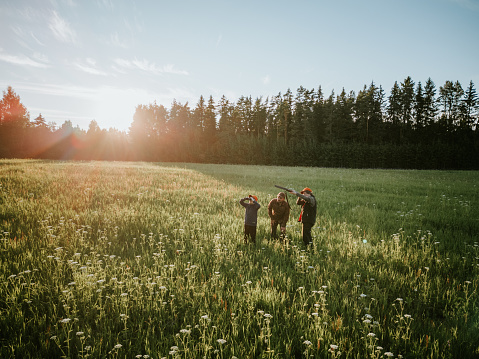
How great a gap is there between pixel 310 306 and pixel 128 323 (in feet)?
8.90

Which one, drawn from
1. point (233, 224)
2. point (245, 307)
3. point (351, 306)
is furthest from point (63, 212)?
point (351, 306)

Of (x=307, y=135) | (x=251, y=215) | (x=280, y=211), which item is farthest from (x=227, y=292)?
(x=307, y=135)

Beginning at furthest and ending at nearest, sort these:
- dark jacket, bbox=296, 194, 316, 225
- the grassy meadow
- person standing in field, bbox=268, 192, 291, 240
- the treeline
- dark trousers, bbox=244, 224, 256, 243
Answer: the treeline < person standing in field, bbox=268, 192, 291, 240 < dark trousers, bbox=244, 224, 256, 243 < dark jacket, bbox=296, 194, 316, 225 < the grassy meadow

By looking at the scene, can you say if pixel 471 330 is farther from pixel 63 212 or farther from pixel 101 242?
pixel 63 212

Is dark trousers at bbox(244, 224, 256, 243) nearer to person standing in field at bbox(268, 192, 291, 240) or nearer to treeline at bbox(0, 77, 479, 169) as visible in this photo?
person standing in field at bbox(268, 192, 291, 240)

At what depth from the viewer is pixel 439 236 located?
7473 mm

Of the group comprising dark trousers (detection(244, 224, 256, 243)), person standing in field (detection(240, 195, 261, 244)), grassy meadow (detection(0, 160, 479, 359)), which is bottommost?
grassy meadow (detection(0, 160, 479, 359))

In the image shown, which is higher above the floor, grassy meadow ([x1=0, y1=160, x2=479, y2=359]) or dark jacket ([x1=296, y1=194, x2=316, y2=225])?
dark jacket ([x1=296, y1=194, x2=316, y2=225])

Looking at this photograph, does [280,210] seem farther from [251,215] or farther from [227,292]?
[227,292]

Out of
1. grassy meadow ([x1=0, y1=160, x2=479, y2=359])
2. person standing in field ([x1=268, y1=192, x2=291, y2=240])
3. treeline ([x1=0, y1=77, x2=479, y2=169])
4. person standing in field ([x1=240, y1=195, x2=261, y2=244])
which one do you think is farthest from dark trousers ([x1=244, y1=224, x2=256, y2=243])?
treeline ([x1=0, y1=77, x2=479, y2=169])

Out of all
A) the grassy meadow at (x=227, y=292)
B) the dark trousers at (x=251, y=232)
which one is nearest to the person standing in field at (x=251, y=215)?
the dark trousers at (x=251, y=232)

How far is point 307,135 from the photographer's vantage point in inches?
2987

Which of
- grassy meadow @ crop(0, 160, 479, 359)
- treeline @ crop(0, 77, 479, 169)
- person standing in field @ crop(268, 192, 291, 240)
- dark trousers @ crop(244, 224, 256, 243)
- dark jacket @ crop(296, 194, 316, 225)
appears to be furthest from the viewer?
treeline @ crop(0, 77, 479, 169)

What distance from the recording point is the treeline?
5816cm
